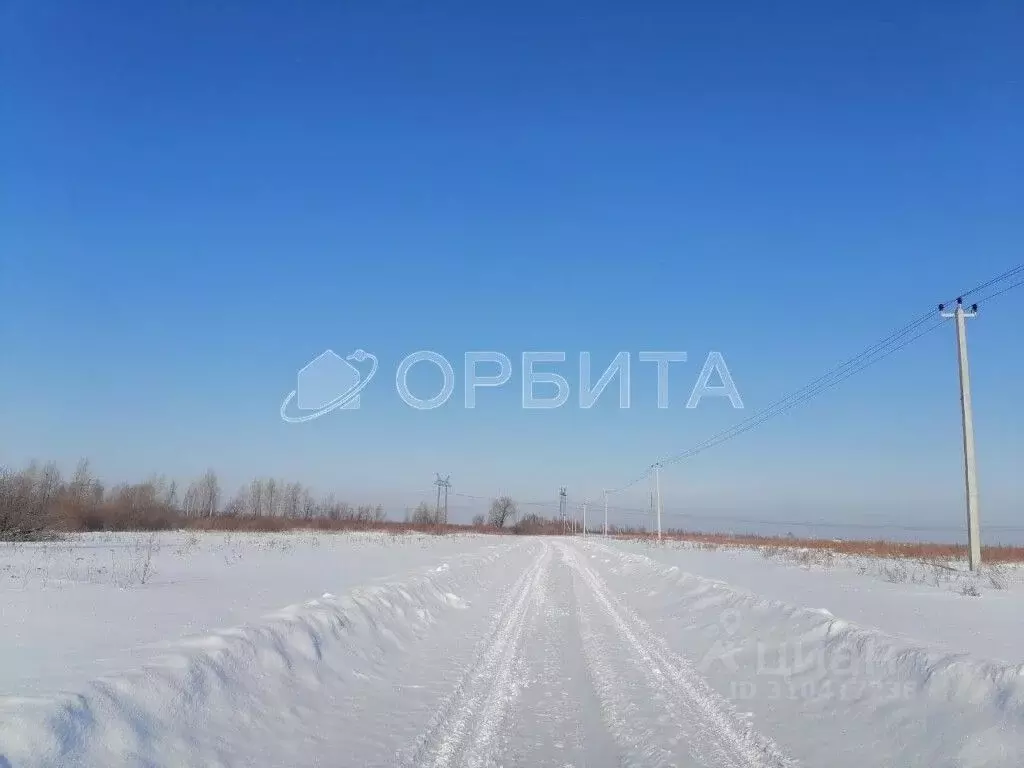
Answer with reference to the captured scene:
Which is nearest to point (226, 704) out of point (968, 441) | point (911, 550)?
point (968, 441)

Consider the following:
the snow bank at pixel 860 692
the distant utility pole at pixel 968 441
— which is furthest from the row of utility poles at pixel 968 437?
the snow bank at pixel 860 692

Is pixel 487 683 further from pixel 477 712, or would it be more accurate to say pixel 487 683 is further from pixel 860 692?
pixel 860 692

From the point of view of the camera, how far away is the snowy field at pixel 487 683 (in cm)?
526

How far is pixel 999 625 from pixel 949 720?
247 inches

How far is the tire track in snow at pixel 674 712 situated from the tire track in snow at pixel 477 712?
1.02 meters

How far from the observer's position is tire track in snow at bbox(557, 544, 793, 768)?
544 centimetres

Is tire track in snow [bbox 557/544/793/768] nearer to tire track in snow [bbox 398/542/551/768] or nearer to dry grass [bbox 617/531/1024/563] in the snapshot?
tire track in snow [bbox 398/542/551/768]

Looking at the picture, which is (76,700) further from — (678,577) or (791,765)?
(678,577)

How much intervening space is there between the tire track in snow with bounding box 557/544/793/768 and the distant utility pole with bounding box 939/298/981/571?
52.0ft

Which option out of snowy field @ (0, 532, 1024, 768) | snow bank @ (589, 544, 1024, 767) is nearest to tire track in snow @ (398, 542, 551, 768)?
snowy field @ (0, 532, 1024, 768)

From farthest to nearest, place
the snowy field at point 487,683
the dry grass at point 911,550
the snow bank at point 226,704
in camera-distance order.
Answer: the dry grass at point 911,550, the snowy field at point 487,683, the snow bank at point 226,704

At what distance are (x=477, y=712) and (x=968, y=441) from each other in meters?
21.3

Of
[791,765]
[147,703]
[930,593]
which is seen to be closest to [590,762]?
[791,765]

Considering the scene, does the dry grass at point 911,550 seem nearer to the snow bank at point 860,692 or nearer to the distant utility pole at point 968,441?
the distant utility pole at point 968,441
